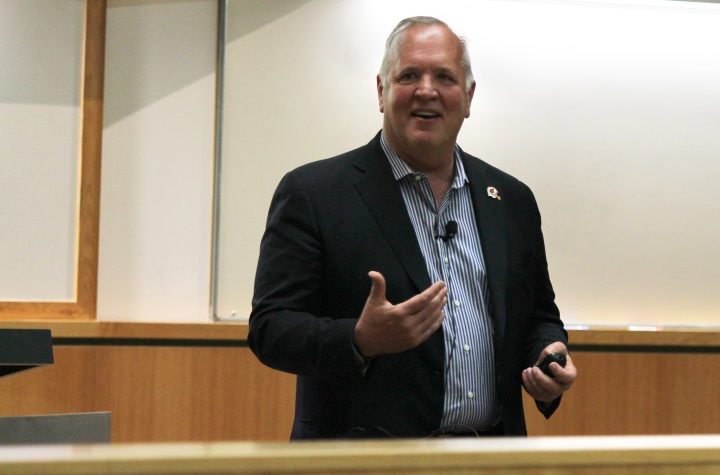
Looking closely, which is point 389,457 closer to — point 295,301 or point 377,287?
point 377,287

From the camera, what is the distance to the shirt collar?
245 centimetres

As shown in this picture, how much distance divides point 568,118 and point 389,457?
3.89m

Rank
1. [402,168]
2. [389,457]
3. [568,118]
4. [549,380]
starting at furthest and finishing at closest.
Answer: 1. [568,118]
2. [402,168]
3. [549,380]
4. [389,457]

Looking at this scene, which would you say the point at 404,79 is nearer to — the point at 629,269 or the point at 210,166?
the point at 210,166

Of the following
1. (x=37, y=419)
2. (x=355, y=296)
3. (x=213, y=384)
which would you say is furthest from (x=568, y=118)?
(x=37, y=419)

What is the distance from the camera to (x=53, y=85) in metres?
4.13

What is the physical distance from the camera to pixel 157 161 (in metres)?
4.19

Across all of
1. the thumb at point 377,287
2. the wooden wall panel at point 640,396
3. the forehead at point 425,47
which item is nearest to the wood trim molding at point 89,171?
the wooden wall panel at point 640,396

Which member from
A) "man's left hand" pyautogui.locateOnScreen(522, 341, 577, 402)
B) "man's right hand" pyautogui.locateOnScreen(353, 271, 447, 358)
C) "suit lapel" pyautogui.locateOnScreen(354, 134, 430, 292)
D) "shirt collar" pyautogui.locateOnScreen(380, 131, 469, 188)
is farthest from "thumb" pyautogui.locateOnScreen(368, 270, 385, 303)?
"shirt collar" pyautogui.locateOnScreen(380, 131, 469, 188)

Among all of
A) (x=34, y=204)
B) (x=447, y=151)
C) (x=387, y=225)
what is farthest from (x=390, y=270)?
(x=34, y=204)

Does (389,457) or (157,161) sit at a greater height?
(157,161)

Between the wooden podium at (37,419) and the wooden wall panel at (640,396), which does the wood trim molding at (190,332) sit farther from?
the wooden podium at (37,419)

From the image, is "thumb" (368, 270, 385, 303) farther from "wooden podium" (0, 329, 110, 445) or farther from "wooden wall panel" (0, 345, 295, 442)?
"wooden wall panel" (0, 345, 295, 442)

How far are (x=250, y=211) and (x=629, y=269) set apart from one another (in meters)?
1.67
